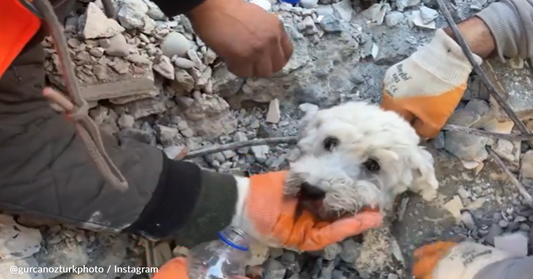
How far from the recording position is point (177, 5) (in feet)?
4.27

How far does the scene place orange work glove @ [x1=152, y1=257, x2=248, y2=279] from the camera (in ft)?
4.92

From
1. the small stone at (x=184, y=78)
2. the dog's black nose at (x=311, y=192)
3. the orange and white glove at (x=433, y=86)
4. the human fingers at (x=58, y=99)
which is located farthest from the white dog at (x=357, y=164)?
the human fingers at (x=58, y=99)

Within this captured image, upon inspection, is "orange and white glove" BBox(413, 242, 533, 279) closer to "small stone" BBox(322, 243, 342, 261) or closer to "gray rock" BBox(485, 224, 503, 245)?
"gray rock" BBox(485, 224, 503, 245)

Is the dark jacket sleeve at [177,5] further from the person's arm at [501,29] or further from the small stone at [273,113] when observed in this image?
the person's arm at [501,29]

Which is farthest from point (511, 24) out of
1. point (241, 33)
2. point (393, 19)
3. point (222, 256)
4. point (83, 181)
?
point (83, 181)

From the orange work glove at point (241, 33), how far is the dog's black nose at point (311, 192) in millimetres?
277

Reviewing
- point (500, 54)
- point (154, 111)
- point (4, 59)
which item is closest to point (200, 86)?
point (154, 111)

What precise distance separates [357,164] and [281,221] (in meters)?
0.20

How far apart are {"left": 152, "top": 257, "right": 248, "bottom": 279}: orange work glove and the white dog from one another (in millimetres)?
263

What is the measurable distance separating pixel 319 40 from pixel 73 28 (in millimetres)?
632

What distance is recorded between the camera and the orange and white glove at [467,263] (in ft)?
4.94

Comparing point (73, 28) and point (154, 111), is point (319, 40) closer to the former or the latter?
point (154, 111)

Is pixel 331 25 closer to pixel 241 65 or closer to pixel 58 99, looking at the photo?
pixel 241 65

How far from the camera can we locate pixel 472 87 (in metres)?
1.80
